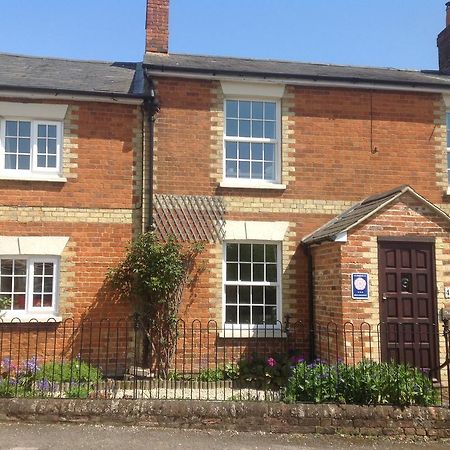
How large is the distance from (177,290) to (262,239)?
72.4 inches

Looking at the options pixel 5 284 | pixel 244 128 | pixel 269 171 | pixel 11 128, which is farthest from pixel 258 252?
pixel 11 128

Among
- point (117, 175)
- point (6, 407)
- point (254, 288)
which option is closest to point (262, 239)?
point (254, 288)

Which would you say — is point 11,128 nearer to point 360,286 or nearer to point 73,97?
point 73,97

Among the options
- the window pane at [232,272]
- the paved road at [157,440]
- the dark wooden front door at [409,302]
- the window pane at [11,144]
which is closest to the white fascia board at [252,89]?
the window pane at [232,272]

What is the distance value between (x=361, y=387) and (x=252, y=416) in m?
1.41

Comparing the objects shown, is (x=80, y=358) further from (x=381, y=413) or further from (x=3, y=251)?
(x=381, y=413)

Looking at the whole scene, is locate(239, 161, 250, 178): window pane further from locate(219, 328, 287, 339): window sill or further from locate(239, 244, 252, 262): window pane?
locate(219, 328, 287, 339): window sill

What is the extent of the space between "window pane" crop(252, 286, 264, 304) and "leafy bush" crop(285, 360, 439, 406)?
3.00m

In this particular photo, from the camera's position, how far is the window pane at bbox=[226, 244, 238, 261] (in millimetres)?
9914

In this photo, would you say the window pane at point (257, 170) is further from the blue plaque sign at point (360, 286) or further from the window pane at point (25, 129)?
the window pane at point (25, 129)

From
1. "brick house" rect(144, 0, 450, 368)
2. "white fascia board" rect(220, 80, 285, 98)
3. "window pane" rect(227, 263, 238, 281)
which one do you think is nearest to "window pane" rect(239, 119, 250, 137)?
"brick house" rect(144, 0, 450, 368)

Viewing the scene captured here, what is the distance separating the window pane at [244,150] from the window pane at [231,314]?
2.91 meters

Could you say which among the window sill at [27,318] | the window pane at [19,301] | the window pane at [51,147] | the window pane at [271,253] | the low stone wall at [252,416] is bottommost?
the low stone wall at [252,416]

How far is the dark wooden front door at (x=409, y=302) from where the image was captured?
849 centimetres
